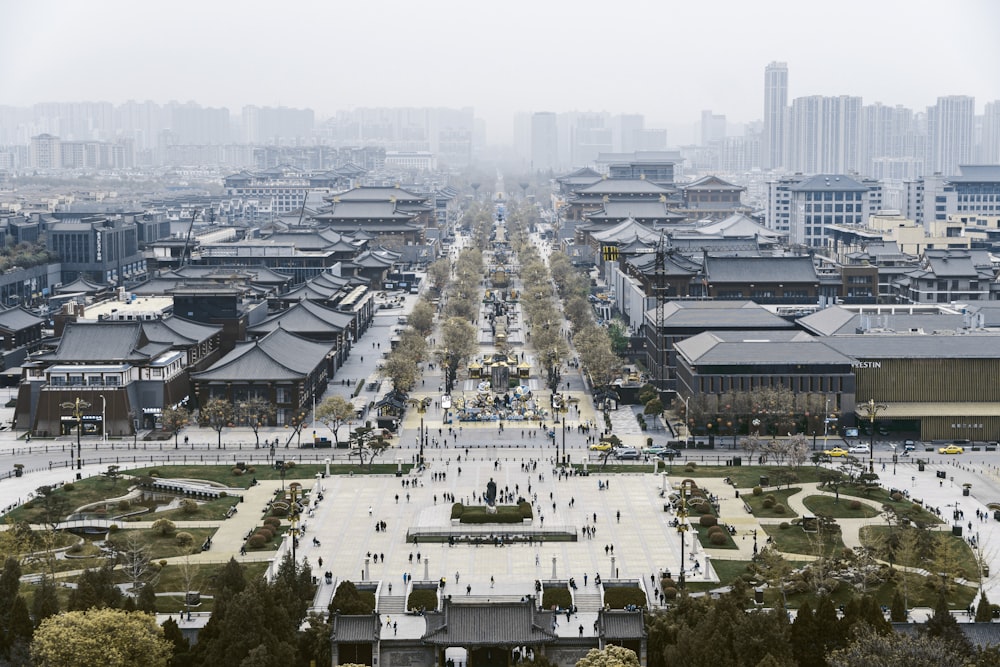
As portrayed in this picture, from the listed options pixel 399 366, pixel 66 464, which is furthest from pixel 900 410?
pixel 66 464

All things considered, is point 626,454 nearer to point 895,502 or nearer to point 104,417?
point 895,502

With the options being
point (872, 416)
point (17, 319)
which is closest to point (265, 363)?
point (17, 319)

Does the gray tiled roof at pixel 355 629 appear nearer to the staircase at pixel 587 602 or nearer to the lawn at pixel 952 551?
the staircase at pixel 587 602

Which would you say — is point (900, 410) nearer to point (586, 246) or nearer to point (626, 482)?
point (626, 482)

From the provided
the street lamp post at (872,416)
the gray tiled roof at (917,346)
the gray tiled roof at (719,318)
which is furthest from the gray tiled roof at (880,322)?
the street lamp post at (872,416)

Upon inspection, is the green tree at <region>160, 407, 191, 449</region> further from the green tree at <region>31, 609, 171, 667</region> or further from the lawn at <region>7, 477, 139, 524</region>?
the green tree at <region>31, 609, 171, 667</region>

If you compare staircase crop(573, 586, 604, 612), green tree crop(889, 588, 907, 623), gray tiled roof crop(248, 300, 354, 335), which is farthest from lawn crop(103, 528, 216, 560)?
gray tiled roof crop(248, 300, 354, 335)

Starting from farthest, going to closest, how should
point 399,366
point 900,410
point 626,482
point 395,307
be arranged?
point 395,307, point 399,366, point 900,410, point 626,482
